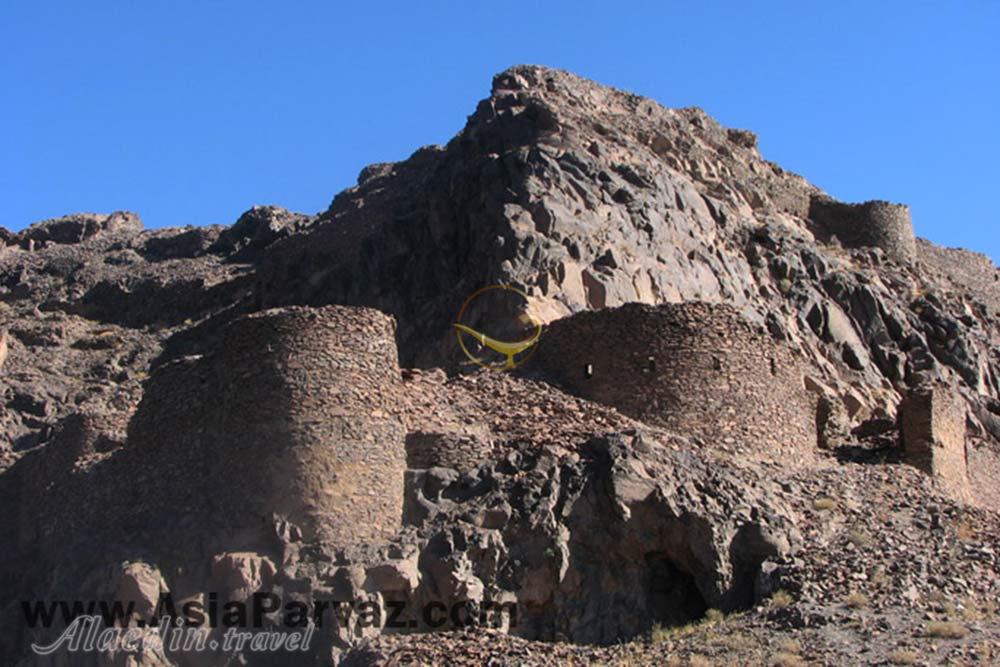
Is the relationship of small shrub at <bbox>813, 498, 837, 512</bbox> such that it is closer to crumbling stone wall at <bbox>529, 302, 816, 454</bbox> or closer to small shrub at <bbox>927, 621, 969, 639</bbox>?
crumbling stone wall at <bbox>529, 302, 816, 454</bbox>

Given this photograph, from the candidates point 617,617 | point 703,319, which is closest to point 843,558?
point 617,617

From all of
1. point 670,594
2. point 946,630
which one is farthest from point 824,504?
point 946,630

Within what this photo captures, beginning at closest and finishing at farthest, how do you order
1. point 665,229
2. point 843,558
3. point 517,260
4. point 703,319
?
point 843,558 → point 703,319 → point 517,260 → point 665,229

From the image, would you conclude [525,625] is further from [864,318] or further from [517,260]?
[864,318]

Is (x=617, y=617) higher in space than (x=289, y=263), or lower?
lower

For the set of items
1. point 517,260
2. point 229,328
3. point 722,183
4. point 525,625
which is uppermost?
point 722,183

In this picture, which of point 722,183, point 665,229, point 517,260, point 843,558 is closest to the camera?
point 843,558

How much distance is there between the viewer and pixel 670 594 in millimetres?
32062

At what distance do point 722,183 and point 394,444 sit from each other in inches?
969

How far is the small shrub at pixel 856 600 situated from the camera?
29312 mm

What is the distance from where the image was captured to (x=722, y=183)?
55.6 m

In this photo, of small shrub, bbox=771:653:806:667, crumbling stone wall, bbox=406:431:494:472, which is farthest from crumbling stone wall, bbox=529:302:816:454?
small shrub, bbox=771:653:806:667

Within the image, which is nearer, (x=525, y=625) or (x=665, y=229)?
(x=525, y=625)

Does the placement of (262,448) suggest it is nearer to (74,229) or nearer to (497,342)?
(497,342)
